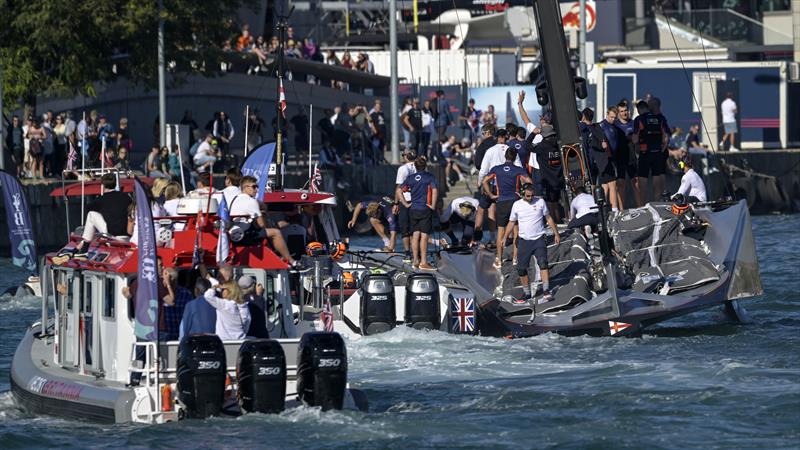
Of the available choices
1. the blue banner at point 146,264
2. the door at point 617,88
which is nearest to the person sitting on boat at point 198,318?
the blue banner at point 146,264

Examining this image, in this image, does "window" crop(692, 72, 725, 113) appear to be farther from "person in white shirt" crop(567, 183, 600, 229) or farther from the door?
"person in white shirt" crop(567, 183, 600, 229)

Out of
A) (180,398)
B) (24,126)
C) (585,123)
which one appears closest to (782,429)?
(180,398)

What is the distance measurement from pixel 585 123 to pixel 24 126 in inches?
598

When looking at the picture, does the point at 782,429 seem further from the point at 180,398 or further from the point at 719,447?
the point at 180,398

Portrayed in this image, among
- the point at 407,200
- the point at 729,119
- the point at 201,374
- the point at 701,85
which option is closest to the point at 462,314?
the point at 407,200

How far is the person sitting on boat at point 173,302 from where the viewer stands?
59.0ft

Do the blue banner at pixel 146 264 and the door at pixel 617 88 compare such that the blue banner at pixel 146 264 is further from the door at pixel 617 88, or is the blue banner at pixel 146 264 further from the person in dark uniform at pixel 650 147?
the door at pixel 617 88

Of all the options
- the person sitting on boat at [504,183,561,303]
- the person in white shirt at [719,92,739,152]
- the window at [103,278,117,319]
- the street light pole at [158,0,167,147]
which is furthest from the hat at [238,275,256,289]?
the person in white shirt at [719,92,739,152]

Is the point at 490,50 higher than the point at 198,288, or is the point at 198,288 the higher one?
the point at 490,50

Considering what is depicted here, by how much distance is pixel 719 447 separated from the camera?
663 inches

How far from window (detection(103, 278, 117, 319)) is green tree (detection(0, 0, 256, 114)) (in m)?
21.3

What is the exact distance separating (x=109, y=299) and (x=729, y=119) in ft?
113

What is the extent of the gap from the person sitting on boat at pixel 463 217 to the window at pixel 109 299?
1039 cm

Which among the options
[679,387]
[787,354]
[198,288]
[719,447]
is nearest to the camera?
[719,447]
